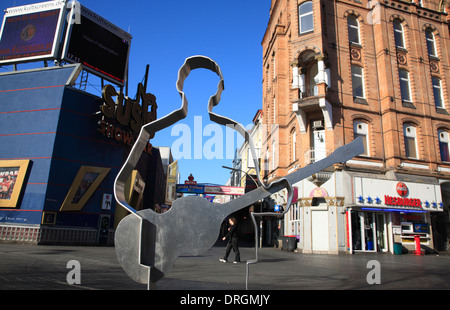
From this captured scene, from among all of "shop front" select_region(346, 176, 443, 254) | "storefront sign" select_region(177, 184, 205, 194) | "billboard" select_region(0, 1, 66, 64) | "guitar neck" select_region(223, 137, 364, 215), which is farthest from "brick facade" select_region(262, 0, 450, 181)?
"billboard" select_region(0, 1, 66, 64)

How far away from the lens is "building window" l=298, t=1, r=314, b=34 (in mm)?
22406

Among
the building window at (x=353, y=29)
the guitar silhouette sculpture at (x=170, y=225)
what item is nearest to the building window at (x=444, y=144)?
the building window at (x=353, y=29)

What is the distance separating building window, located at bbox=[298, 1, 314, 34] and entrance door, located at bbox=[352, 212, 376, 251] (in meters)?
14.1

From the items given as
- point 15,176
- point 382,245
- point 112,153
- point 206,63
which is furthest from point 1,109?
point 382,245

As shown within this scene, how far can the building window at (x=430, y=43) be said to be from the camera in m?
24.5

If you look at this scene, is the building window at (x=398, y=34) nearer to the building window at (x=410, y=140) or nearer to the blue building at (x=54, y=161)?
the building window at (x=410, y=140)

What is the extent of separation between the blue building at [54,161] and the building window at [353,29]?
19.2 metres

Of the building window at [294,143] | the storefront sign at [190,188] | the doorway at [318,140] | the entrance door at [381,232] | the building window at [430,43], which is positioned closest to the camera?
the entrance door at [381,232]

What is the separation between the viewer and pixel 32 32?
856 inches

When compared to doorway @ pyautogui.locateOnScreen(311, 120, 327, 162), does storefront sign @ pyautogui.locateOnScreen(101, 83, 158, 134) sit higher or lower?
higher

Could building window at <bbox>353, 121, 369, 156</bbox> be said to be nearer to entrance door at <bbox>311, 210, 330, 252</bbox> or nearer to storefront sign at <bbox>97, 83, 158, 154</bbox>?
entrance door at <bbox>311, 210, 330, 252</bbox>
